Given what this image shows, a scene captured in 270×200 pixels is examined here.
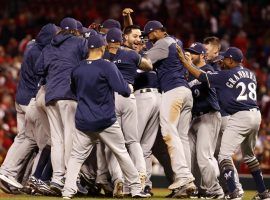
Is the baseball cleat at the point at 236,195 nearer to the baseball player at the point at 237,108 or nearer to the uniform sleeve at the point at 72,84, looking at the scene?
the baseball player at the point at 237,108

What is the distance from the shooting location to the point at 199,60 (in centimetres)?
1312

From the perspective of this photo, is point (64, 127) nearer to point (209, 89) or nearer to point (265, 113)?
point (209, 89)

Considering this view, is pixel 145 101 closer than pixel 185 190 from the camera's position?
No

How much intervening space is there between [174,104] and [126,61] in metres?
0.91

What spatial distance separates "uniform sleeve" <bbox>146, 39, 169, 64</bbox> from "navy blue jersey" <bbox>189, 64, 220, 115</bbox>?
0.73 metres

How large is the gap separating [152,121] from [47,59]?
1711 mm

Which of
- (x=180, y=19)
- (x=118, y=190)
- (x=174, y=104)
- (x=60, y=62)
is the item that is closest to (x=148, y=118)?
(x=174, y=104)

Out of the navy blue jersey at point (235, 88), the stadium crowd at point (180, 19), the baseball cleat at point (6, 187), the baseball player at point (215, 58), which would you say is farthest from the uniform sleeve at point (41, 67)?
the stadium crowd at point (180, 19)

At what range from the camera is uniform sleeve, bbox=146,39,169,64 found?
12594 millimetres

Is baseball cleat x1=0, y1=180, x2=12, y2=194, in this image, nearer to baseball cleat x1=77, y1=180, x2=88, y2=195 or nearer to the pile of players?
the pile of players

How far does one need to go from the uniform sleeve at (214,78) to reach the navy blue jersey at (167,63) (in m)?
0.45

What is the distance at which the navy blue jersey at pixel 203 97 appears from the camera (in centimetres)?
1300

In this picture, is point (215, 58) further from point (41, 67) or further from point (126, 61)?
point (41, 67)

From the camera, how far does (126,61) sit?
40.5 feet
